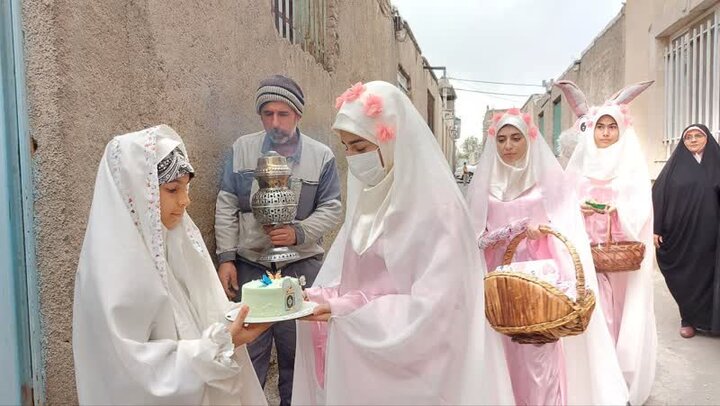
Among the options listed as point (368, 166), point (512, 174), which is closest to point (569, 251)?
point (512, 174)

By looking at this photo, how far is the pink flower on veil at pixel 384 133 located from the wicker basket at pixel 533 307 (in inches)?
36.1

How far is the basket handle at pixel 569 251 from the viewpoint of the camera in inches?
98.9

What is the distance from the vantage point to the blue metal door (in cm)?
190

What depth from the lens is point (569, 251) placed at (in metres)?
2.68

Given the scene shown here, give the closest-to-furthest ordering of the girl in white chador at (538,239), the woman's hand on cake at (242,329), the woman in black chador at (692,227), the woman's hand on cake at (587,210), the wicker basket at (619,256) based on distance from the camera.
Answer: the woman's hand on cake at (242,329)
the girl in white chador at (538,239)
the wicker basket at (619,256)
the woman's hand on cake at (587,210)
the woman in black chador at (692,227)

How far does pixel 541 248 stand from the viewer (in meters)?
3.39

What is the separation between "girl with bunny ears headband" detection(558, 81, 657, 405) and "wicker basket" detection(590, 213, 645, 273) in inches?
7.1

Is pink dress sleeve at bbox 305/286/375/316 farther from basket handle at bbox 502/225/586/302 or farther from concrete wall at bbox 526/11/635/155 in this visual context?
concrete wall at bbox 526/11/635/155

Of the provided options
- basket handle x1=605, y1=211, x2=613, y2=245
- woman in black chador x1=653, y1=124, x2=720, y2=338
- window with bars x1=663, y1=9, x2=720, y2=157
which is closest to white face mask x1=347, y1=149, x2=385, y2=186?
basket handle x1=605, y1=211, x2=613, y2=245

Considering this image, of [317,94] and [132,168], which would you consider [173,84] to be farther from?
[317,94]

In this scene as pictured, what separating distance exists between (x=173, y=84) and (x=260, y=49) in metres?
1.30

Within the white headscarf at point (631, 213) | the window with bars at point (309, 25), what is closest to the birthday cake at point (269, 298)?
the white headscarf at point (631, 213)

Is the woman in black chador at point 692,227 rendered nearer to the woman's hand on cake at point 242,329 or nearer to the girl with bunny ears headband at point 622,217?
the girl with bunny ears headband at point 622,217

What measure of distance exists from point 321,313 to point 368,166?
1.89 feet
